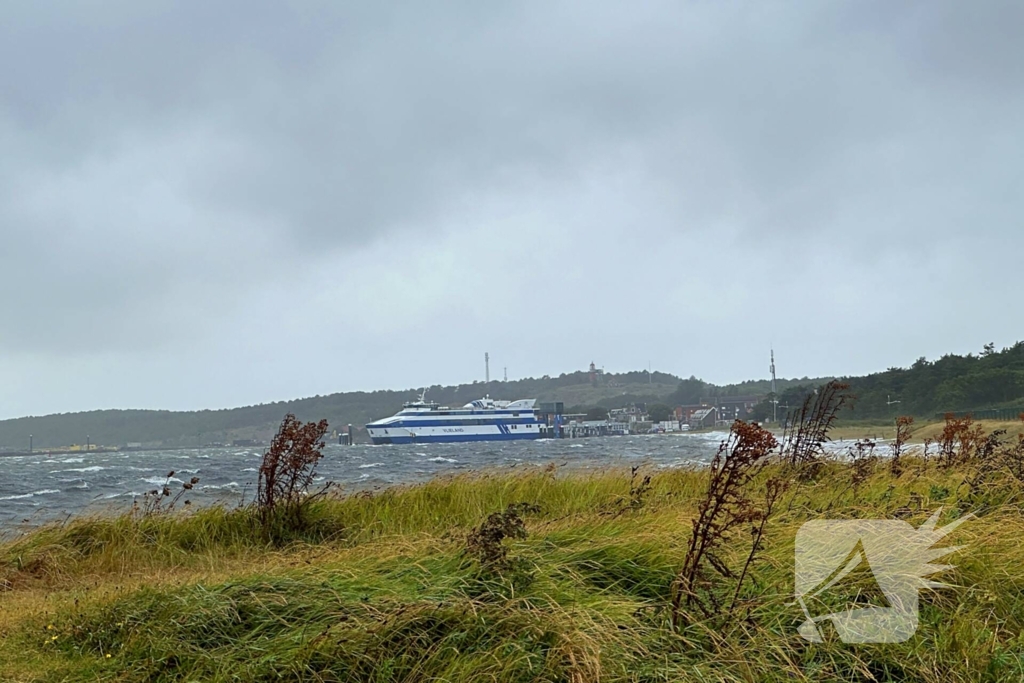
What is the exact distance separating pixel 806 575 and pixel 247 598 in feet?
8.38

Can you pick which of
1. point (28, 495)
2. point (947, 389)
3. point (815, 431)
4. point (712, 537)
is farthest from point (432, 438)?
point (712, 537)

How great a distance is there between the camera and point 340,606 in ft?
11.9

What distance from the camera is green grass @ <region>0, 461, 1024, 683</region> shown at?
2.91m

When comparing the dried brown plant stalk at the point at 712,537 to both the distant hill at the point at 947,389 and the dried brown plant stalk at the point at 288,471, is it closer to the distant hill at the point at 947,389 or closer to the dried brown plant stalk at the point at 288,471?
the dried brown plant stalk at the point at 288,471

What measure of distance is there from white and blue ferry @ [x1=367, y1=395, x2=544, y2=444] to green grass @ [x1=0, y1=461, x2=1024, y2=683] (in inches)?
2973

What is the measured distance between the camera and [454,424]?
81.6 m

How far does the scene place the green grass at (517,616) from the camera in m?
2.91

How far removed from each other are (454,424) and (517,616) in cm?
7894

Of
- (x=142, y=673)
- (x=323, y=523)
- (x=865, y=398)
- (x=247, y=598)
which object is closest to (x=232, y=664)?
(x=142, y=673)

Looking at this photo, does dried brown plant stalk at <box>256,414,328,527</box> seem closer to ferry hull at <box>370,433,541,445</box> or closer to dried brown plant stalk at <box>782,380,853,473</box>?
dried brown plant stalk at <box>782,380,853,473</box>

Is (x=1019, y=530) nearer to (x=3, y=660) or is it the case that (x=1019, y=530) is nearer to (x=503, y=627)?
(x=503, y=627)

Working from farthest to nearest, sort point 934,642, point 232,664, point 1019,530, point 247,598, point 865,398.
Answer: point 865,398
point 1019,530
point 247,598
point 232,664
point 934,642

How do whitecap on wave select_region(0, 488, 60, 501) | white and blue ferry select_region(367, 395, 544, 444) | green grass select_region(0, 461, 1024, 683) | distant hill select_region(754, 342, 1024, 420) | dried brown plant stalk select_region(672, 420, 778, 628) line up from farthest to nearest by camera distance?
1. white and blue ferry select_region(367, 395, 544, 444)
2. distant hill select_region(754, 342, 1024, 420)
3. whitecap on wave select_region(0, 488, 60, 501)
4. dried brown plant stalk select_region(672, 420, 778, 628)
5. green grass select_region(0, 461, 1024, 683)

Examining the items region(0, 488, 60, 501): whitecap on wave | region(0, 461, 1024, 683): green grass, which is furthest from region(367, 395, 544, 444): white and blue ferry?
region(0, 461, 1024, 683): green grass
